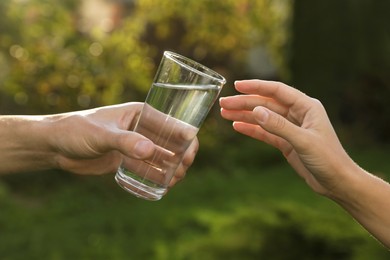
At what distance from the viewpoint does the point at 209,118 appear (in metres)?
15.1

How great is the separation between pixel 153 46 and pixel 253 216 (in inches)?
457

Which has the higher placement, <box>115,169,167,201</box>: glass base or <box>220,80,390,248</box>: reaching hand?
<box>220,80,390,248</box>: reaching hand

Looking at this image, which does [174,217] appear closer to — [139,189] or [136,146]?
[139,189]

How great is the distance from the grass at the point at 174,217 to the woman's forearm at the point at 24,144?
2244 millimetres

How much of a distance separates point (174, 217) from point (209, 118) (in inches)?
327

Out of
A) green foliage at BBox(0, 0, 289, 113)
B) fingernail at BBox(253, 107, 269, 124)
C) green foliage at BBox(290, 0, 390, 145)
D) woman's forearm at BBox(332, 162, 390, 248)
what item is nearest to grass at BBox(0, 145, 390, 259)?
green foliage at BBox(0, 0, 289, 113)

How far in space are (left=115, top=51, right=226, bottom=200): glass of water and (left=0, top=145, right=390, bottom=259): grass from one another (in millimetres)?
2327

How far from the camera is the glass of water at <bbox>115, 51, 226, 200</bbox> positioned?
7.28 feet

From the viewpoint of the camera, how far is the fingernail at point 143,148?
220cm

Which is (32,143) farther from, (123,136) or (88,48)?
(88,48)

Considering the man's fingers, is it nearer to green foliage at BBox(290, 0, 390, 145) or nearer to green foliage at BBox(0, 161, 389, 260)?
green foliage at BBox(0, 161, 389, 260)

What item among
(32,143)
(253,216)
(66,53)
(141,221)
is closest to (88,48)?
(66,53)

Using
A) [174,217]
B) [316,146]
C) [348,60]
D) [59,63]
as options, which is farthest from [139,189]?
[348,60]

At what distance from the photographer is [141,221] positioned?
24.2 feet
